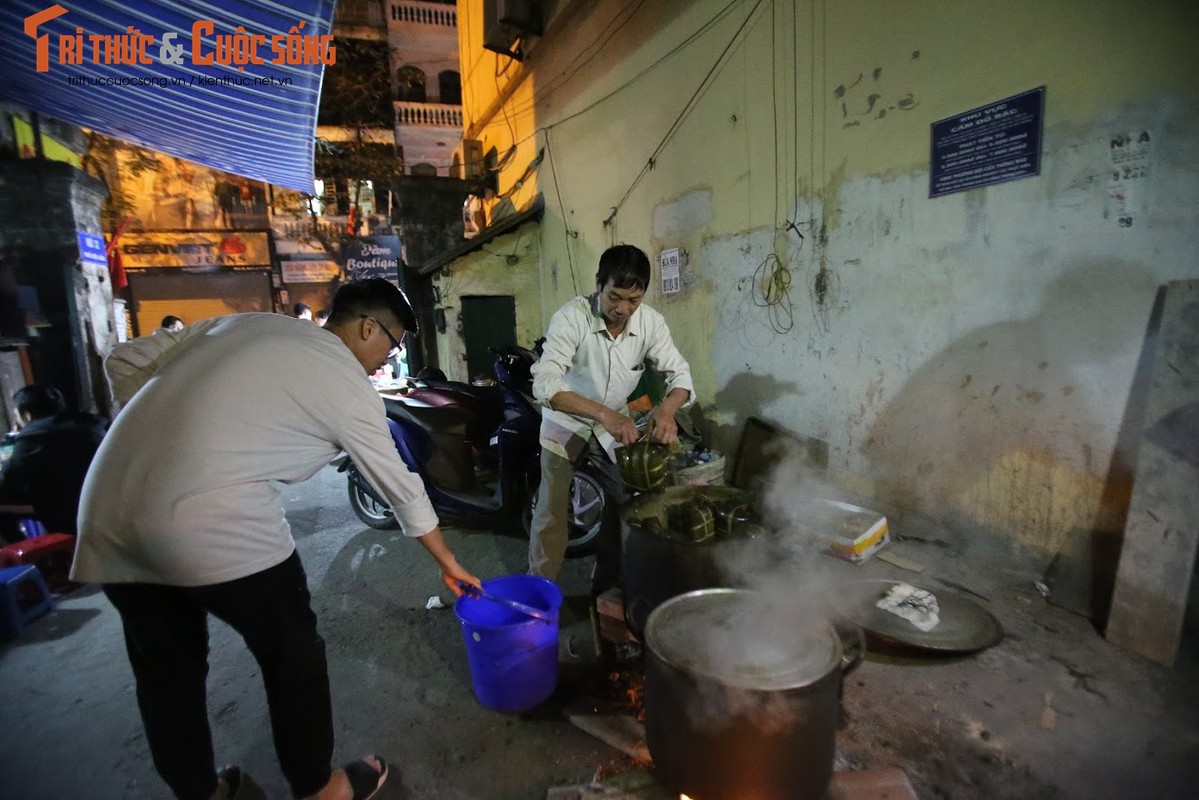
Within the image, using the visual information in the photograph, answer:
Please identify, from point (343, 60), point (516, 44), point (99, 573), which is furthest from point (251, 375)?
point (343, 60)

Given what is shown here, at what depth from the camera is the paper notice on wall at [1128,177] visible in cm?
272

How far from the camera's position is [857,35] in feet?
13.3

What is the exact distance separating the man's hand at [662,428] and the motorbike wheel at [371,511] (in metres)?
3.50

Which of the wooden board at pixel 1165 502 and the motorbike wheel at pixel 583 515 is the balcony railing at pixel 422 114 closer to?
the motorbike wheel at pixel 583 515

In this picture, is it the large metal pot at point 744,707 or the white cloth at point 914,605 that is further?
the white cloth at point 914,605

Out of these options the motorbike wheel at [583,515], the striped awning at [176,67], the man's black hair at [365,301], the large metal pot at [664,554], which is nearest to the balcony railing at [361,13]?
the striped awning at [176,67]

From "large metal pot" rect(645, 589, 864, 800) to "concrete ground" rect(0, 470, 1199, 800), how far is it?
68 cm

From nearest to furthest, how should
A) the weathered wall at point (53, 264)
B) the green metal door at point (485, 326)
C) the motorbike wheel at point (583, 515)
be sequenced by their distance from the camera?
1. the motorbike wheel at point (583, 515)
2. the weathered wall at point (53, 264)
3. the green metal door at point (485, 326)

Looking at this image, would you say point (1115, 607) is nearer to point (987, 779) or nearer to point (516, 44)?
point (987, 779)

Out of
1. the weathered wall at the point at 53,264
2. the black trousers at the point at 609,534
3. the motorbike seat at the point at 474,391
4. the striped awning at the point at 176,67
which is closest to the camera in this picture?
the black trousers at the point at 609,534

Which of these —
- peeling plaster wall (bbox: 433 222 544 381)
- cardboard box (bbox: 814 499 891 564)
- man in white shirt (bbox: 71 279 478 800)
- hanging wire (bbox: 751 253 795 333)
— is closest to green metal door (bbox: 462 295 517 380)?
peeling plaster wall (bbox: 433 222 544 381)

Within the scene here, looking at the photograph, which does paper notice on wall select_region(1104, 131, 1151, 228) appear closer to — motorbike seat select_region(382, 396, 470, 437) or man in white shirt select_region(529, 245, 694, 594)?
man in white shirt select_region(529, 245, 694, 594)

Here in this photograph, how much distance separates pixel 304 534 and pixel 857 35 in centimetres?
675

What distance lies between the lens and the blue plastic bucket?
262cm
